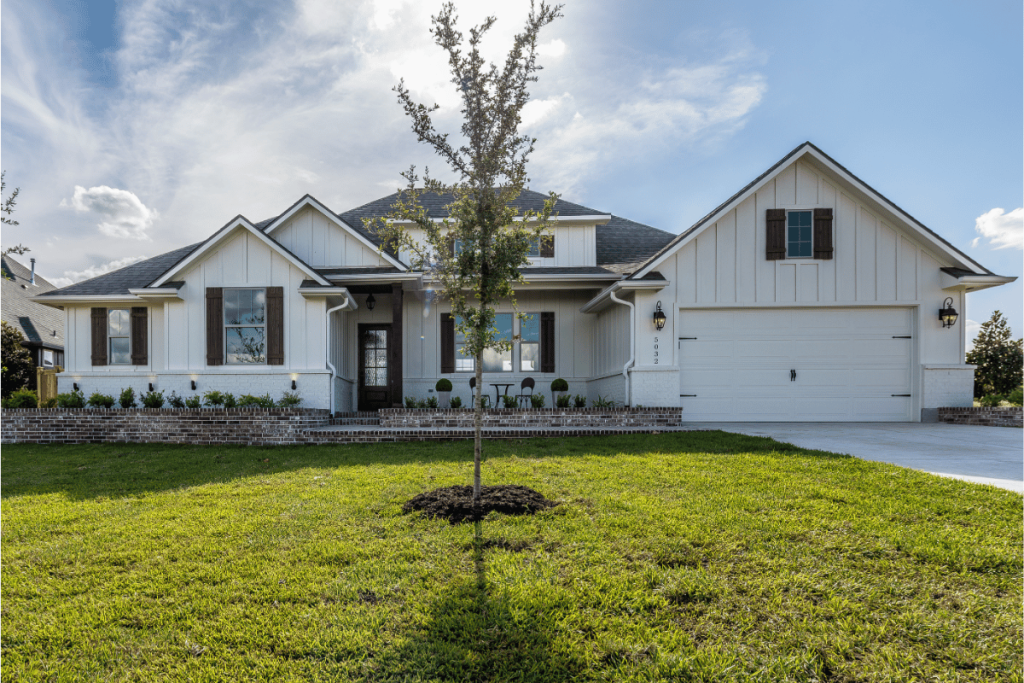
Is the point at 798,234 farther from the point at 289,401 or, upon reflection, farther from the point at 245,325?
the point at 245,325

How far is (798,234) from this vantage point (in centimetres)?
1063

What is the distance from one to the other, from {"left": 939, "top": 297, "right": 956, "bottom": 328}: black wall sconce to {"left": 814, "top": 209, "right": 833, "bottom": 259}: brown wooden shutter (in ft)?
7.93

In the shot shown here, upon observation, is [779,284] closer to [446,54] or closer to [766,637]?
[446,54]

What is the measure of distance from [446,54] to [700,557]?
4.56 m

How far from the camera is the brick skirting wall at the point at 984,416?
9461 millimetres

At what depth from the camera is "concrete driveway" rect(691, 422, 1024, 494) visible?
5422mm

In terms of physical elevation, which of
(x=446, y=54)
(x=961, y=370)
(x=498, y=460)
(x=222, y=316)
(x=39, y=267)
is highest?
(x=39, y=267)

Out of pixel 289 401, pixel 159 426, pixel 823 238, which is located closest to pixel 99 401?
pixel 159 426

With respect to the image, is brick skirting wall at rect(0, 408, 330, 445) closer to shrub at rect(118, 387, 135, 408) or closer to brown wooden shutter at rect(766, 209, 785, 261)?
shrub at rect(118, 387, 135, 408)

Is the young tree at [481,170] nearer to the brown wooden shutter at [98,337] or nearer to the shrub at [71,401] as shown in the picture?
the shrub at [71,401]

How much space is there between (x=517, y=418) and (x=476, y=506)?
5230 millimetres

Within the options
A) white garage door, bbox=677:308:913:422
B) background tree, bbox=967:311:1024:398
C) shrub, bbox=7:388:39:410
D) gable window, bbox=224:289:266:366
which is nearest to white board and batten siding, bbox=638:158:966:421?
white garage door, bbox=677:308:913:422

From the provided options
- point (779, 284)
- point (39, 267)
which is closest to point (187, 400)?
point (779, 284)

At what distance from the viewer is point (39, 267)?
1065 inches
